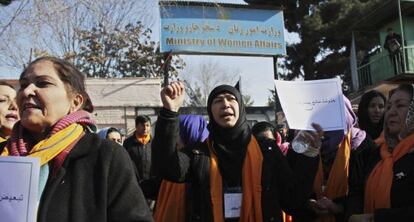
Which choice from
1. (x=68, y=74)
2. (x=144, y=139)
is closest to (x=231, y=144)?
(x=68, y=74)

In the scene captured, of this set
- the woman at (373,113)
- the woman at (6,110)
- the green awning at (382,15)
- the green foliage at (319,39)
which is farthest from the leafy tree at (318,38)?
the woman at (6,110)

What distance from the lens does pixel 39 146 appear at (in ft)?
6.55

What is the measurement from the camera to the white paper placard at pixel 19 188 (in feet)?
6.02

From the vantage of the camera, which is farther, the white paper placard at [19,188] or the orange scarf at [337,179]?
the orange scarf at [337,179]

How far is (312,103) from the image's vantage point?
316cm

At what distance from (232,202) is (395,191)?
0.92m

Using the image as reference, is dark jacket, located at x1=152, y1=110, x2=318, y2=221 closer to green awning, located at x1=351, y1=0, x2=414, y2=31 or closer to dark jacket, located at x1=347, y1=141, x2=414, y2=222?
dark jacket, located at x1=347, y1=141, x2=414, y2=222

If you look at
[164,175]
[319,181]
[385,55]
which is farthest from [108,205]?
[385,55]

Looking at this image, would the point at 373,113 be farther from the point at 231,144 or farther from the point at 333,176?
the point at 231,144

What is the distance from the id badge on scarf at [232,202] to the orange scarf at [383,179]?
2.45ft

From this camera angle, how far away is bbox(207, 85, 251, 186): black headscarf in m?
3.08

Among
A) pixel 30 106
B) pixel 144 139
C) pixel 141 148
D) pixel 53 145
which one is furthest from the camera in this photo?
pixel 144 139

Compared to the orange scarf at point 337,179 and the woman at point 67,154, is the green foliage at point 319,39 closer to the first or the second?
the orange scarf at point 337,179

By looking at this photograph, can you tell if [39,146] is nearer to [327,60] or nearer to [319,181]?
[319,181]
